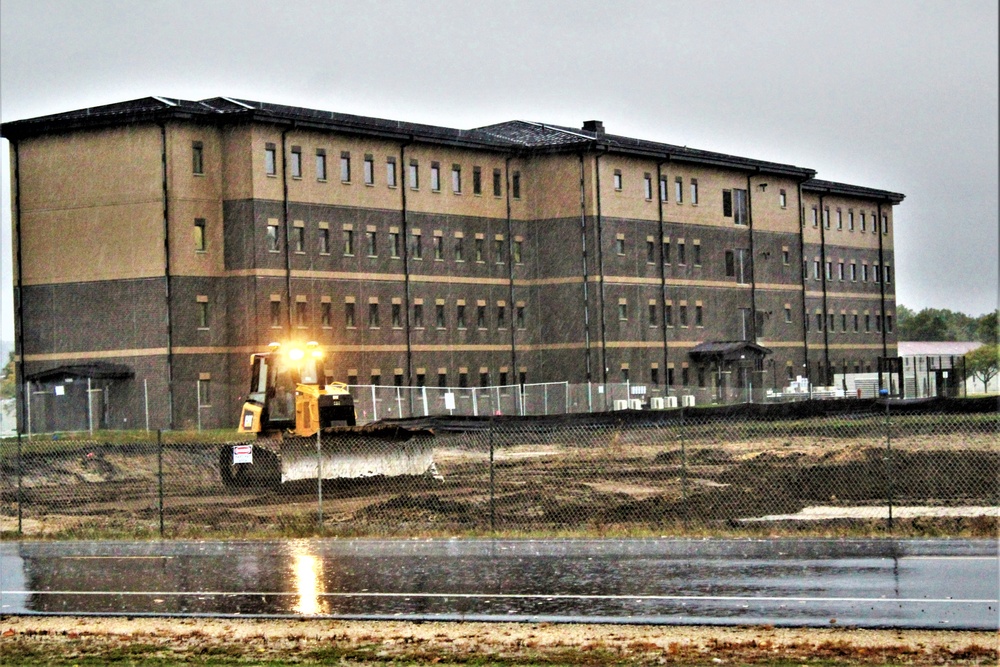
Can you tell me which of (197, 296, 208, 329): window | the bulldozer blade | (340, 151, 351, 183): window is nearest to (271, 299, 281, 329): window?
(197, 296, 208, 329): window

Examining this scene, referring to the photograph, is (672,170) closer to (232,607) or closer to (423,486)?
(423,486)

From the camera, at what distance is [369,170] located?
70938 mm

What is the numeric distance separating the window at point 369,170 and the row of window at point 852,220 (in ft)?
116

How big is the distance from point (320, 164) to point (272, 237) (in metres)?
4.40

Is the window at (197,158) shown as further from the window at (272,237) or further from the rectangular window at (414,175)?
the rectangular window at (414,175)

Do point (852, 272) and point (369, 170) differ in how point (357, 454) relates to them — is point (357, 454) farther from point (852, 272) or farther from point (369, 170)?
point (852, 272)

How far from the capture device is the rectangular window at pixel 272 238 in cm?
6638

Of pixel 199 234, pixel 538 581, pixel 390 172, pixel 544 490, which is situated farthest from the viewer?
pixel 390 172

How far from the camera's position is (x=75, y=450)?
4947 centimetres

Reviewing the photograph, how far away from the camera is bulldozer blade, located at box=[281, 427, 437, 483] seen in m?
35.9

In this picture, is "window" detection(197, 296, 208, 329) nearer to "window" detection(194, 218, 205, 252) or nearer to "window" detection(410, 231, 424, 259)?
"window" detection(194, 218, 205, 252)

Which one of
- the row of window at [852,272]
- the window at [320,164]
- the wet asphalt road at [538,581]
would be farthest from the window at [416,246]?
the wet asphalt road at [538,581]

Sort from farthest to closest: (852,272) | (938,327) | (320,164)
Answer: (938,327) < (852,272) < (320,164)

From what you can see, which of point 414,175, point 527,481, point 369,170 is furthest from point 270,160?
point 527,481
